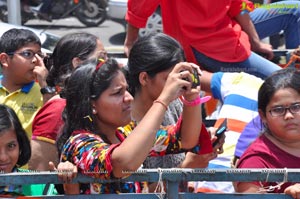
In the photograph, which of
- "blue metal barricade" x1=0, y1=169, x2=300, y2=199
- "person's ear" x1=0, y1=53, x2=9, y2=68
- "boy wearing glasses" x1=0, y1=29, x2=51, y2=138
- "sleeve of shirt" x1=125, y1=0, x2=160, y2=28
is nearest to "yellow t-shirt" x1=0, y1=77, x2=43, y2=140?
"boy wearing glasses" x1=0, y1=29, x2=51, y2=138

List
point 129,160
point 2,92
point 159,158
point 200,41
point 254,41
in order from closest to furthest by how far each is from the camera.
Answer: point 129,160
point 159,158
point 2,92
point 200,41
point 254,41

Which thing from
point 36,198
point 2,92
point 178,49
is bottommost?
point 2,92

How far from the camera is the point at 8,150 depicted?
2902mm

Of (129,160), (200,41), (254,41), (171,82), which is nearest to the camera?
(129,160)

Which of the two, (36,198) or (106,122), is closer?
(36,198)

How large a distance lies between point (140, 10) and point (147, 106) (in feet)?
4.48

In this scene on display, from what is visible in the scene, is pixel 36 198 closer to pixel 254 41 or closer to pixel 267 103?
pixel 267 103

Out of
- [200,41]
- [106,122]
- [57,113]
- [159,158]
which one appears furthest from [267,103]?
[200,41]

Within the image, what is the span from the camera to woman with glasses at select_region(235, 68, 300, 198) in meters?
2.91

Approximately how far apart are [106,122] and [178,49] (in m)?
0.63

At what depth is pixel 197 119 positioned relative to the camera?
302 centimetres

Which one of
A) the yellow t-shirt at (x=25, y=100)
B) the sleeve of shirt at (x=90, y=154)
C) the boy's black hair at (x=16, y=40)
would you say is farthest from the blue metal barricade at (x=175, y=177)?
the boy's black hair at (x=16, y=40)

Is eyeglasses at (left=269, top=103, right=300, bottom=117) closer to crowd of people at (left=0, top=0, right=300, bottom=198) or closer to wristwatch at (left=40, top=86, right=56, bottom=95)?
crowd of people at (left=0, top=0, right=300, bottom=198)

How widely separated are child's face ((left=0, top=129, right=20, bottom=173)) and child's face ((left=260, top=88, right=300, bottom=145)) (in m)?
1.07
